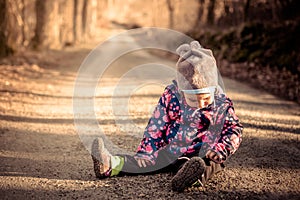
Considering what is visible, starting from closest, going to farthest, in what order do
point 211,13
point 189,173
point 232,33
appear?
point 189,173 < point 232,33 < point 211,13

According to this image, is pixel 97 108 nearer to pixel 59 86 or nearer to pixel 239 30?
pixel 59 86

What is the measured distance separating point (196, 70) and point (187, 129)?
54 cm

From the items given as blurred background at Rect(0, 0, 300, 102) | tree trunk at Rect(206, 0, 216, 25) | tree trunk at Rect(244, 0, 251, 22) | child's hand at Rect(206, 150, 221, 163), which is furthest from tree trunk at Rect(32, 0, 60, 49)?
child's hand at Rect(206, 150, 221, 163)

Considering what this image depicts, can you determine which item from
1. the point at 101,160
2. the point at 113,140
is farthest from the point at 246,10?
the point at 101,160

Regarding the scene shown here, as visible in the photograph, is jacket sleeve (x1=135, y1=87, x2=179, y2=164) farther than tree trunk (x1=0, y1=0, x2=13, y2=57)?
No

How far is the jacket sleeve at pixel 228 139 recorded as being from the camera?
2.92 metres

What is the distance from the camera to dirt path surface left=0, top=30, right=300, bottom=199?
9.50ft

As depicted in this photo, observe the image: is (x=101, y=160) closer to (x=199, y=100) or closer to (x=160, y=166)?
(x=160, y=166)

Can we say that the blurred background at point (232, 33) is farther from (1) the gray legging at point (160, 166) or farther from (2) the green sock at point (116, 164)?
(2) the green sock at point (116, 164)

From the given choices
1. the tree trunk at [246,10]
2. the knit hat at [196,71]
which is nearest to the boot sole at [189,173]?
the knit hat at [196,71]

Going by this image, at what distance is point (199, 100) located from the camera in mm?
3090

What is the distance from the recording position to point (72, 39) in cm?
1936

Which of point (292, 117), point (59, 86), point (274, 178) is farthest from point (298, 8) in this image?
point (274, 178)

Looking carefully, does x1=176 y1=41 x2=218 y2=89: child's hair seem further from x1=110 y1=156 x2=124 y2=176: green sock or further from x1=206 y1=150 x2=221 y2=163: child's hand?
x1=110 y1=156 x2=124 y2=176: green sock
